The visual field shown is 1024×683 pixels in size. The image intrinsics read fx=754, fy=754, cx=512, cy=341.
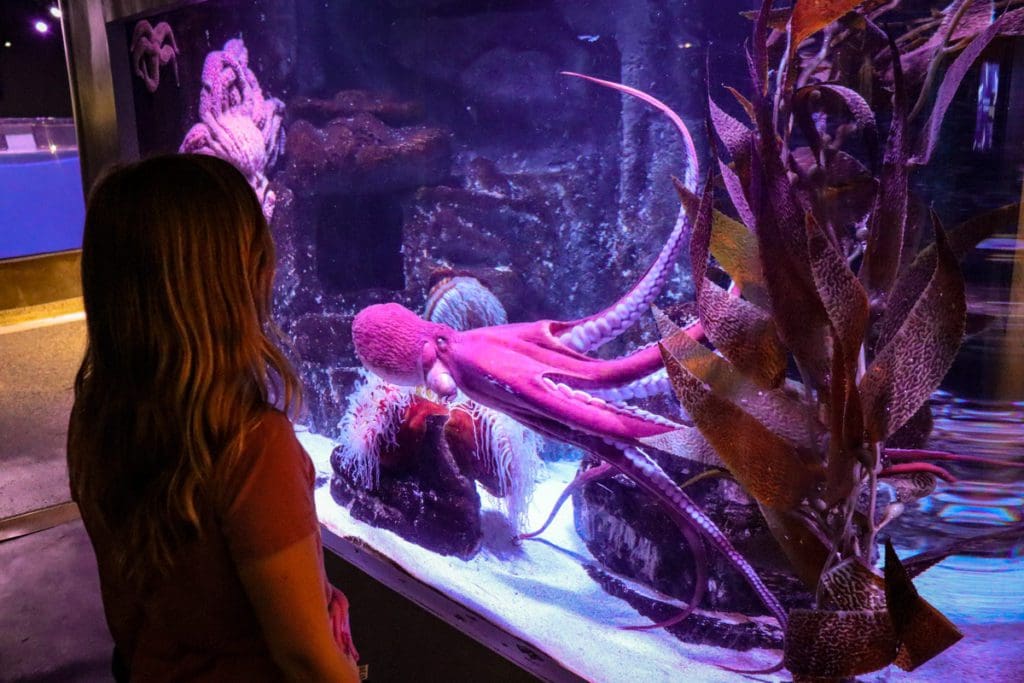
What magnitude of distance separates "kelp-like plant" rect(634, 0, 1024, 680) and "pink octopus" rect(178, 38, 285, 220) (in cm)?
240

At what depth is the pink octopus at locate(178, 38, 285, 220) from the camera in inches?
132

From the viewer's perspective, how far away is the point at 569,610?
6.79 ft

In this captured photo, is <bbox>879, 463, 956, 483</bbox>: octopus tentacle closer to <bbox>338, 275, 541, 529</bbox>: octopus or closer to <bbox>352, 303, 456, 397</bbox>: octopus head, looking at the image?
<bbox>338, 275, 541, 529</bbox>: octopus

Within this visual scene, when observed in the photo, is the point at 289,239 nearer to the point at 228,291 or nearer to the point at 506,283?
the point at 506,283

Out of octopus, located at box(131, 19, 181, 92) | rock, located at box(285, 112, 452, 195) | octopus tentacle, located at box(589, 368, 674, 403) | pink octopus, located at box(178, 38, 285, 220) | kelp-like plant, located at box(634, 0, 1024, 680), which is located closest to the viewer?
kelp-like plant, located at box(634, 0, 1024, 680)

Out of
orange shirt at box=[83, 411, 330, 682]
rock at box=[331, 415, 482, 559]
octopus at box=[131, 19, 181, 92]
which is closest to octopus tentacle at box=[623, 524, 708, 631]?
rock at box=[331, 415, 482, 559]

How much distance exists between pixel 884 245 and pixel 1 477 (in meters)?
4.32

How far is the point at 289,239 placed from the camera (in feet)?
11.2

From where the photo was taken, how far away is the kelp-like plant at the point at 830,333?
49.0 inches

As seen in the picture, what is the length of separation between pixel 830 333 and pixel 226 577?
1056 millimetres

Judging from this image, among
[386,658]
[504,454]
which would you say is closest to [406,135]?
[504,454]

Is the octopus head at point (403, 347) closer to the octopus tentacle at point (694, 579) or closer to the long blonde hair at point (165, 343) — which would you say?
the octopus tentacle at point (694, 579)

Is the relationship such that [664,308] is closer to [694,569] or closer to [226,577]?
[694,569]

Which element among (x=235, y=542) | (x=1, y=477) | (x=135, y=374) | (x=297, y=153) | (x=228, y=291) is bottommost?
(x=1, y=477)
